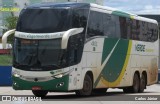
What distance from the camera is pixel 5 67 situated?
37.9 meters

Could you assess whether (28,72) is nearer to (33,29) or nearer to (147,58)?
(33,29)

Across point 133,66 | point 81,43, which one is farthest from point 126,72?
point 81,43

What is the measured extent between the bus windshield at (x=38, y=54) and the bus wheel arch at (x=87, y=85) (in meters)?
2.02

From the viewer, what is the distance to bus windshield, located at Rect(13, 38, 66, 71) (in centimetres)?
1966

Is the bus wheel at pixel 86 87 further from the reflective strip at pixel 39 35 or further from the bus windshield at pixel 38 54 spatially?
the reflective strip at pixel 39 35

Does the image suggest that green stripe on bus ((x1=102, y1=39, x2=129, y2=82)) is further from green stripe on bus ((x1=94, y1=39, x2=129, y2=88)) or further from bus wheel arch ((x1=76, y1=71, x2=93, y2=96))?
bus wheel arch ((x1=76, y1=71, x2=93, y2=96))

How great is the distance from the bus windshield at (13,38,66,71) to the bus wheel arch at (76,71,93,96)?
2.02m

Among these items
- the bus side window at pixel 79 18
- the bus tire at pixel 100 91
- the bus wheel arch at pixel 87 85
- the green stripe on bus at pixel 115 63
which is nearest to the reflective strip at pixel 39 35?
the bus side window at pixel 79 18

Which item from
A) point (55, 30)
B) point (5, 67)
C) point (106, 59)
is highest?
point (55, 30)

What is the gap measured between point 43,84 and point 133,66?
8135 mm

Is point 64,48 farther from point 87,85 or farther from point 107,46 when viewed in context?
point 107,46

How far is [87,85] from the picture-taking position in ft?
70.3

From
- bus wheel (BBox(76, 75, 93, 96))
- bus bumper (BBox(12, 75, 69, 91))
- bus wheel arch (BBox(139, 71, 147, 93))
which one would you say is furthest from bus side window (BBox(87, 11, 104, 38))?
bus wheel arch (BBox(139, 71, 147, 93))

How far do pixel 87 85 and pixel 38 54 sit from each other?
284 centimetres
